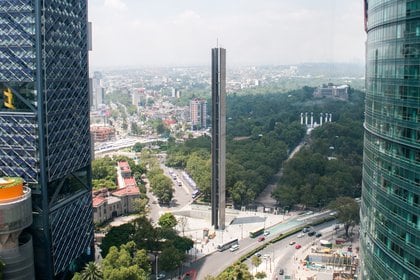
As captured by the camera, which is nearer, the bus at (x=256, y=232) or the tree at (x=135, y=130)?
the bus at (x=256, y=232)

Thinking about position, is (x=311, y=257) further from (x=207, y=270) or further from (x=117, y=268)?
(x=117, y=268)

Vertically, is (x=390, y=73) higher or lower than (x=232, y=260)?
higher

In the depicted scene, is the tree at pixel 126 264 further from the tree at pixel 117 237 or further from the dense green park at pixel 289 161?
the dense green park at pixel 289 161

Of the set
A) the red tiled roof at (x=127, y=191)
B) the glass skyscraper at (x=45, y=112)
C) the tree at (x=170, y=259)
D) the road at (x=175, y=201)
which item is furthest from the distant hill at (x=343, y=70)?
the glass skyscraper at (x=45, y=112)

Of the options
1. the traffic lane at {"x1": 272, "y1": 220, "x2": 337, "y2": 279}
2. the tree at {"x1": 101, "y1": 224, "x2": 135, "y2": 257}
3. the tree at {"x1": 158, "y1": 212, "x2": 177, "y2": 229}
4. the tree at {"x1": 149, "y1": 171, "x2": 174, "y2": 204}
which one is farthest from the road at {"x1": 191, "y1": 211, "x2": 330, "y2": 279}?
the tree at {"x1": 149, "y1": 171, "x2": 174, "y2": 204}

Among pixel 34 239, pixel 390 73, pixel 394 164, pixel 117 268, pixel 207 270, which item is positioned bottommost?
pixel 207 270

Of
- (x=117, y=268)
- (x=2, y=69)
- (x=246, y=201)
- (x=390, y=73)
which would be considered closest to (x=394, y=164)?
(x=390, y=73)
